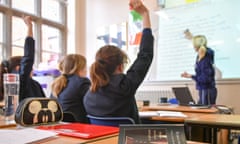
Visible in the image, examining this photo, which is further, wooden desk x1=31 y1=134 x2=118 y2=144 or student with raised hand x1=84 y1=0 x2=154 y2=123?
student with raised hand x1=84 y1=0 x2=154 y2=123

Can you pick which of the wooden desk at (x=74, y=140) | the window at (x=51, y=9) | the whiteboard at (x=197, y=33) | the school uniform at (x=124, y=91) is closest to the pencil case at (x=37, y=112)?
the wooden desk at (x=74, y=140)

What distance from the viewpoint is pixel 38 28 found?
16.5ft

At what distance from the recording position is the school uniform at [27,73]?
1.82m

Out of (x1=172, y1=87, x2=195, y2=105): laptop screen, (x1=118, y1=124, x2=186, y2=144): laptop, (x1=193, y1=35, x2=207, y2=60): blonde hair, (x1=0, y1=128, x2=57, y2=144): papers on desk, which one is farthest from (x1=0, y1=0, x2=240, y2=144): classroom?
(x1=0, y1=128, x2=57, y2=144): papers on desk

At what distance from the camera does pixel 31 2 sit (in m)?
5.01

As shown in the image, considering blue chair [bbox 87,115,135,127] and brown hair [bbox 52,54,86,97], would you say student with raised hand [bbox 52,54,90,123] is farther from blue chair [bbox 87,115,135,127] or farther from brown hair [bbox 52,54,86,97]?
blue chair [bbox 87,115,135,127]

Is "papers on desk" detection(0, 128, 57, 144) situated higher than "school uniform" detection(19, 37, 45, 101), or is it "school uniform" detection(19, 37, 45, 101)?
"school uniform" detection(19, 37, 45, 101)

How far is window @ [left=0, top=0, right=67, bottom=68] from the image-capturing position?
175 inches

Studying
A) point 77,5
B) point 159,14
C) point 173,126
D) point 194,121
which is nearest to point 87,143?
point 173,126

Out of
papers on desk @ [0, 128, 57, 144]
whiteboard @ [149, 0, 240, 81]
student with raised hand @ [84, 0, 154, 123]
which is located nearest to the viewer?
papers on desk @ [0, 128, 57, 144]

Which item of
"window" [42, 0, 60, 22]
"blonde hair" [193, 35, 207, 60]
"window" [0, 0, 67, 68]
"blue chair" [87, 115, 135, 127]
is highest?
"window" [42, 0, 60, 22]

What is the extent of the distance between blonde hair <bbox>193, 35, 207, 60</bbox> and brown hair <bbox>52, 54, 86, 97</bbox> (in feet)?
7.15

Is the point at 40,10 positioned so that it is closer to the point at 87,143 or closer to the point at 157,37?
the point at 157,37

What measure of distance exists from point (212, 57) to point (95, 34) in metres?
2.69
